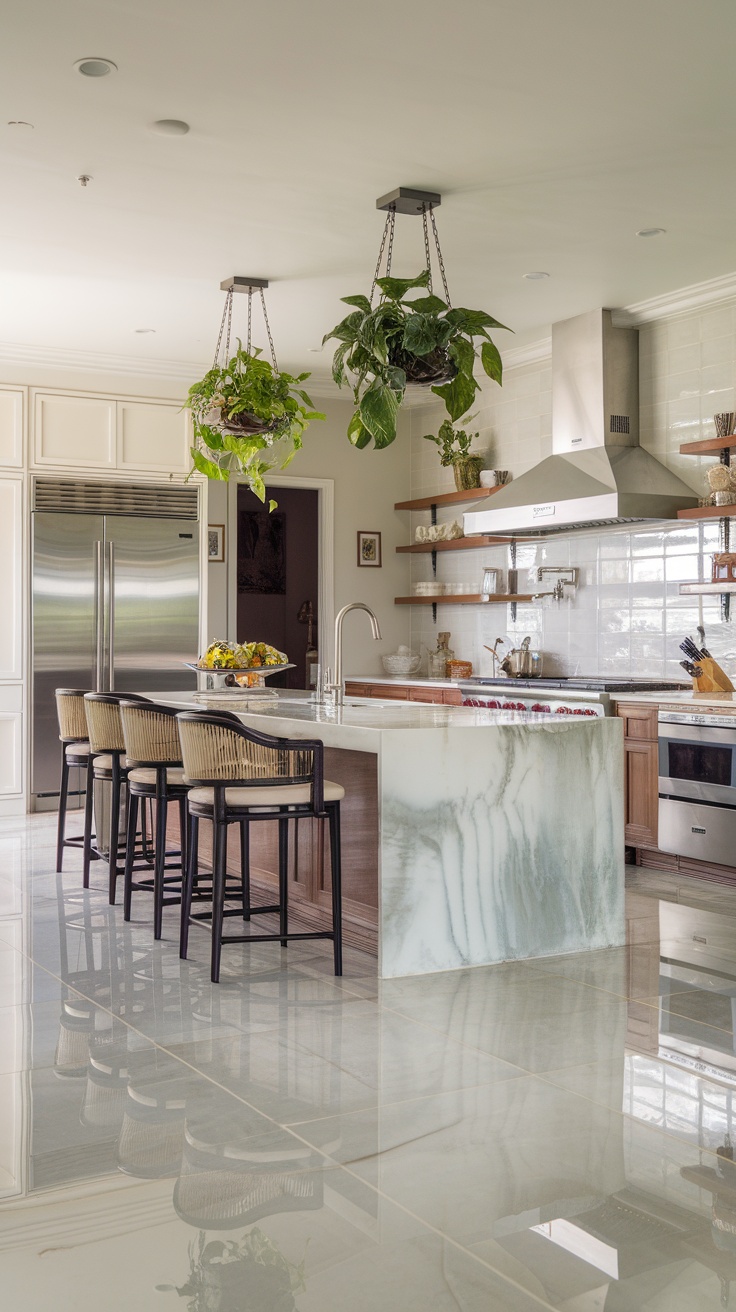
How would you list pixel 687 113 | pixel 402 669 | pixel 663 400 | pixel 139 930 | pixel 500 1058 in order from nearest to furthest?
pixel 500 1058 → pixel 687 113 → pixel 139 930 → pixel 663 400 → pixel 402 669

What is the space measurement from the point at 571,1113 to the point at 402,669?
6.13 metres

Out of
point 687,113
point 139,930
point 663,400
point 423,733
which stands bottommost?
point 139,930

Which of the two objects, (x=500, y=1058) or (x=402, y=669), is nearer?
(x=500, y=1058)

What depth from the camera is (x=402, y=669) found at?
8.70 m

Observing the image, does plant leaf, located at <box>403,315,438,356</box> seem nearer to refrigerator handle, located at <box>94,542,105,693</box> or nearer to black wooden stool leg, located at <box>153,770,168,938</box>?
black wooden stool leg, located at <box>153,770,168,938</box>

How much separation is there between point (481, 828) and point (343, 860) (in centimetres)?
59

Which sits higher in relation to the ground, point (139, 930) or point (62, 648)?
point (62, 648)

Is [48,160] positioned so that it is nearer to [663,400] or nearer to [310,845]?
[310,845]

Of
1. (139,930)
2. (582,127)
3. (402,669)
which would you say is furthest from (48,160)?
(402,669)

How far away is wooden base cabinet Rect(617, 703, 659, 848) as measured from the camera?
5.63 m

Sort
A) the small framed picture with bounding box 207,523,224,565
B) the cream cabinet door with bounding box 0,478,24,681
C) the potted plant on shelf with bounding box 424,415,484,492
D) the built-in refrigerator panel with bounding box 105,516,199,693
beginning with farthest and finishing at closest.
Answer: the small framed picture with bounding box 207,523,224,565
the potted plant on shelf with bounding box 424,415,484,492
the built-in refrigerator panel with bounding box 105,516,199,693
the cream cabinet door with bounding box 0,478,24,681

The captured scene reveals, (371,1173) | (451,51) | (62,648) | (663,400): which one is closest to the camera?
(371,1173)

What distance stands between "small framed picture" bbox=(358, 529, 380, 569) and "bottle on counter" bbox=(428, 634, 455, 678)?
85 centimetres

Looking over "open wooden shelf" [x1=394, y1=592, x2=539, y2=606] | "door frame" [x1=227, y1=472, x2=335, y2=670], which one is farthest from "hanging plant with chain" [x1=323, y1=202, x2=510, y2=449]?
"door frame" [x1=227, y1=472, x2=335, y2=670]
